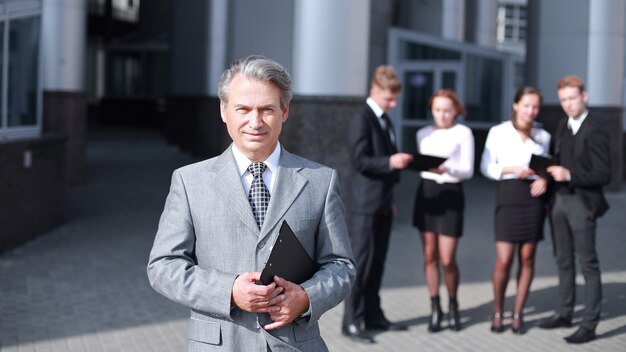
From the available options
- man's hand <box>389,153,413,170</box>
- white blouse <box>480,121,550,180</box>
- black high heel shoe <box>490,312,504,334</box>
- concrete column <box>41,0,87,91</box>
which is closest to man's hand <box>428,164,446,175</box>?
man's hand <box>389,153,413,170</box>

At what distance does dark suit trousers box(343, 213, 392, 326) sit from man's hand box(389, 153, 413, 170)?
495mm

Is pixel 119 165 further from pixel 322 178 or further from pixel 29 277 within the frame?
pixel 322 178

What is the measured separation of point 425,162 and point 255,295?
14.7ft

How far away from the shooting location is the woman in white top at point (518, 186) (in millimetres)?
7664

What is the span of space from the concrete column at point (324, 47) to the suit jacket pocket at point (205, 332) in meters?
8.81

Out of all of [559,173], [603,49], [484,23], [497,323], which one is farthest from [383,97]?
[484,23]

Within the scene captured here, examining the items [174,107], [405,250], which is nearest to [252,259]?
[405,250]

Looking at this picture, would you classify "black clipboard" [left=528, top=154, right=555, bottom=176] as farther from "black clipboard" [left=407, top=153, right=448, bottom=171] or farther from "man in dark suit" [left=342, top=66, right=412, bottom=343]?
"man in dark suit" [left=342, top=66, right=412, bottom=343]

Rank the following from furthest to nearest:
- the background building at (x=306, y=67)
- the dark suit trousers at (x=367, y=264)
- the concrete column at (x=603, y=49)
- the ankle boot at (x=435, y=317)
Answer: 1. the concrete column at (x=603, y=49)
2. the background building at (x=306, y=67)
3. the ankle boot at (x=435, y=317)
4. the dark suit trousers at (x=367, y=264)

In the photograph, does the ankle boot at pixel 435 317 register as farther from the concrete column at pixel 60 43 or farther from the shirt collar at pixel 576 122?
the concrete column at pixel 60 43

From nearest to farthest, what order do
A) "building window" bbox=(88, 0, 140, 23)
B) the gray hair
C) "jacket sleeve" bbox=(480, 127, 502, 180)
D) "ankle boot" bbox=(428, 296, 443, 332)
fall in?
the gray hair
"jacket sleeve" bbox=(480, 127, 502, 180)
"ankle boot" bbox=(428, 296, 443, 332)
"building window" bbox=(88, 0, 140, 23)

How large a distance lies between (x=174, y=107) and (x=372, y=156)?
20.2m

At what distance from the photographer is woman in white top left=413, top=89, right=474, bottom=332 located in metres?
Answer: 7.71

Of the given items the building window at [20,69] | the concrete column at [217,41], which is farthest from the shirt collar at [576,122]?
the concrete column at [217,41]
